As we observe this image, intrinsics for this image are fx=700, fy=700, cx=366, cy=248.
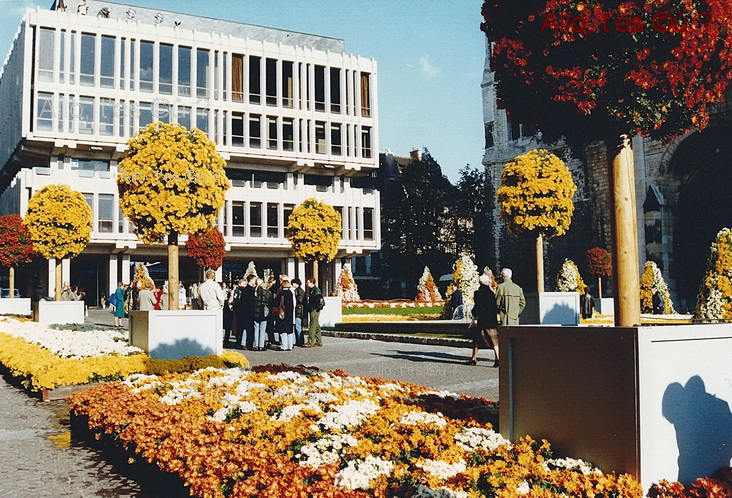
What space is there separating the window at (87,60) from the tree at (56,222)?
70.8 feet

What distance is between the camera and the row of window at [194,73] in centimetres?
4269

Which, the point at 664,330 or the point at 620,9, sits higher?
the point at 620,9

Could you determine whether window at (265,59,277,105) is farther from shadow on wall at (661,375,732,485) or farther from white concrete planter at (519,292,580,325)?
shadow on wall at (661,375,732,485)

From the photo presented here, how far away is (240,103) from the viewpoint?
4744 cm

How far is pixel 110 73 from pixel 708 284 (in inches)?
1506

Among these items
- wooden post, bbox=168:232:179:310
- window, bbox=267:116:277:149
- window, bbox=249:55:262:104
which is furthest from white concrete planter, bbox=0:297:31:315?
window, bbox=249:55:262:104

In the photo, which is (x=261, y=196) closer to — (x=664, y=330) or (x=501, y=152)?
(x=501, y=152)

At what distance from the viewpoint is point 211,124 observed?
46.3m

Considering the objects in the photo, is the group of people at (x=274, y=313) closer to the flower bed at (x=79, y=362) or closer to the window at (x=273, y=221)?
the flower bed at (x=79, y=362)

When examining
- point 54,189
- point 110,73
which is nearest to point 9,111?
point 110,73

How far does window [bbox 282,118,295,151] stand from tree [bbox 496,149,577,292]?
30.1 meters

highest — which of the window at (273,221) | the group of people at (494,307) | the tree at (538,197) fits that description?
the window at (273,221)

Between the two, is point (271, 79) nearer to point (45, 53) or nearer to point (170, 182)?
point (45, 53)

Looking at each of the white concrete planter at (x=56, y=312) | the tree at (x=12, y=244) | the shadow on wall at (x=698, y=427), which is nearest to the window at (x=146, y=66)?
the tree at (x=12, y=244)
